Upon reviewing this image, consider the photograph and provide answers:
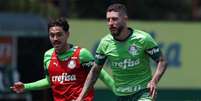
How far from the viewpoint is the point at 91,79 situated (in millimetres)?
10219

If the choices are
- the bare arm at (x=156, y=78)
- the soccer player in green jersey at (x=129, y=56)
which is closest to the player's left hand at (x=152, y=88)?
the bare arm at (x=156, y=78)

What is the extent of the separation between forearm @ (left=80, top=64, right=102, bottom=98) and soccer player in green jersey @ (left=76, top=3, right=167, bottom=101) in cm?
10

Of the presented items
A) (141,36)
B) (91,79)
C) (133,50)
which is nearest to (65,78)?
(91,79)

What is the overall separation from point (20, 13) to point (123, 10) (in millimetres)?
10761

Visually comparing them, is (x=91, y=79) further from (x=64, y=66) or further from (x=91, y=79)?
(x=64, y=66)

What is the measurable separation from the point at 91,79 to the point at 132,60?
1.84 ft

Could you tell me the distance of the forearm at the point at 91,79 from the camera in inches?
402

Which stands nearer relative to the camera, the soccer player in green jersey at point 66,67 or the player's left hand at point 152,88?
the player's left hand at point 152,88

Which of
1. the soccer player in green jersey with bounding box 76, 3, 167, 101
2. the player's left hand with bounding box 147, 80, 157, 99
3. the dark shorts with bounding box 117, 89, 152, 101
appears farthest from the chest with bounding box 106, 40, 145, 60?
the player's left hand with bounding box 147, 80, 157, 99

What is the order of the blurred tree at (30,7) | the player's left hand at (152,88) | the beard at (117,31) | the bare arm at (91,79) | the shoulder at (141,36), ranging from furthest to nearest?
the blurred tree at (30,7)
the bare arm at (91,79)
the shoulder at (141,36)
the beard at (117,31)
the player's left hand at (152,88)

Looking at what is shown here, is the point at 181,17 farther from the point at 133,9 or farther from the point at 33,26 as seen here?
the point at 33,26

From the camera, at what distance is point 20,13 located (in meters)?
20.5

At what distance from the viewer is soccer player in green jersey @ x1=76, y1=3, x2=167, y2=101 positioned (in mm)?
9898

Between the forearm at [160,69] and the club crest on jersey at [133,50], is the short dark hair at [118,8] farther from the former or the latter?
the forearm at [160,69]
